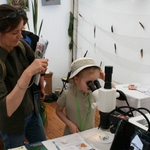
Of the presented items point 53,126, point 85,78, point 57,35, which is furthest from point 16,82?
point 57,35

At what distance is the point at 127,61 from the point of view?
3.25 meters

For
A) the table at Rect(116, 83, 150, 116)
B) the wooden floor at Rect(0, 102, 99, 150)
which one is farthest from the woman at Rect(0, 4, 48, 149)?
the wooden floor at Rect(0, 102, 99, 150)

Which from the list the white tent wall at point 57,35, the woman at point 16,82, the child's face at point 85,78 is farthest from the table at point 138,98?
the white tent wall at point 57,35

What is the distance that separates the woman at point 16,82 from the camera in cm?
110

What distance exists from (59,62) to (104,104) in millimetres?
3538

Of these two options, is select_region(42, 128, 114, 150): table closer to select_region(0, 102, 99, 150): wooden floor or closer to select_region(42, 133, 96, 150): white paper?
select_region(42, 133, 96, 150): white paper

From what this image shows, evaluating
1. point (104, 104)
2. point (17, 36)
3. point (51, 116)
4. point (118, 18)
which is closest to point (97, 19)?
point (118, 18)

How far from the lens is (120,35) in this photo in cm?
328

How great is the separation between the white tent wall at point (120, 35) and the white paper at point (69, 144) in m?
2.07

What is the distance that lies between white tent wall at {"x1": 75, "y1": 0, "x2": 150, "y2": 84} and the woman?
1.99m

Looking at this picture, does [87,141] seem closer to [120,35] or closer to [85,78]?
[85,78]

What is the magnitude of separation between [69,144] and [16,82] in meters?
0.47

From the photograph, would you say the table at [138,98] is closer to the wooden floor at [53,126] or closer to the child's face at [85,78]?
the wooden floor at [53,126]

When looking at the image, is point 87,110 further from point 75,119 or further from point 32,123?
point 32,123
